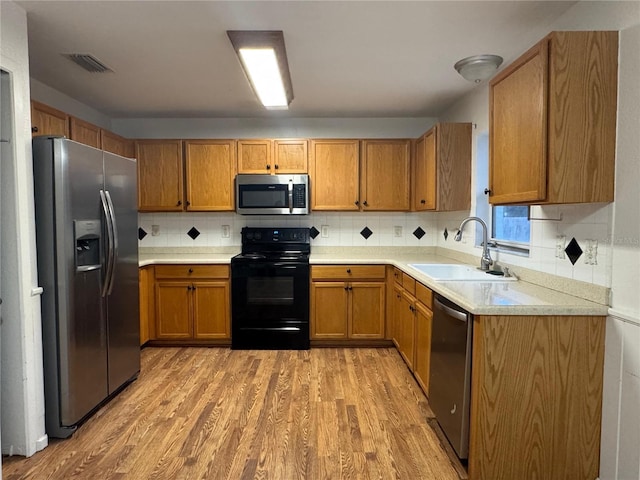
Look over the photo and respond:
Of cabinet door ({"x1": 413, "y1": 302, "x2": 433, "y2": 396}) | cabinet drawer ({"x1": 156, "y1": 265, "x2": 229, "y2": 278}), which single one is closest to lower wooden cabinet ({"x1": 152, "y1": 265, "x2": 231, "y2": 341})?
cabinet drawer ({"x1": 156, "y1": 265, "x2": 229, "y2": 278})

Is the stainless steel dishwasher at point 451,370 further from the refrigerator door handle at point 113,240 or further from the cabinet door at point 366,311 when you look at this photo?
the refrigerator door handle at point 113,240

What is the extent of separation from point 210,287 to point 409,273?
1.91 meters

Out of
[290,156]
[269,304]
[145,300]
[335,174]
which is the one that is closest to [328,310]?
[269,304]

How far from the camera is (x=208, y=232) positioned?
4.23 meters

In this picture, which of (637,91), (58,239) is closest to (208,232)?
(58,239)

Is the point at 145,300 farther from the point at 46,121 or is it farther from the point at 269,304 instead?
the point at 46,121

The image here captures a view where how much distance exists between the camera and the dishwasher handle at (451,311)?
6.04 ft

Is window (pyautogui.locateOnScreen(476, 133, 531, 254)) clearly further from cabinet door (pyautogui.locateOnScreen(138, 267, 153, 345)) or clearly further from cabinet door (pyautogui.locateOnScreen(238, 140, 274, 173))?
cabinet door (pyautogui.locateOnScreen(138, 267, 153, 345))

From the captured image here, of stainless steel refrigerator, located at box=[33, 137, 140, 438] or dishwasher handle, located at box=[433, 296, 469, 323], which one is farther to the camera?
stainless steel refrigerator, located at box=[33, 137, 140, 438]

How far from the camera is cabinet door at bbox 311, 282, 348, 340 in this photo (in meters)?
3.68

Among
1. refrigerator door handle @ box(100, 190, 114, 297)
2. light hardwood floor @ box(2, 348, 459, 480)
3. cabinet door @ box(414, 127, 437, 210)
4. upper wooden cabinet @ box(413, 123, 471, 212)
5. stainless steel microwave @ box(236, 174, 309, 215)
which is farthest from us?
stainless steel microwave @ box(236, 174, 309, 215)

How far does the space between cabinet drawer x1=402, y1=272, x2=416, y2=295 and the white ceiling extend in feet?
5.05

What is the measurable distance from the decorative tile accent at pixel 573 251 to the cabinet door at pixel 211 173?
2951 millimetres

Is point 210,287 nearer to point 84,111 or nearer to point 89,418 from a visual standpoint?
point 89,418
